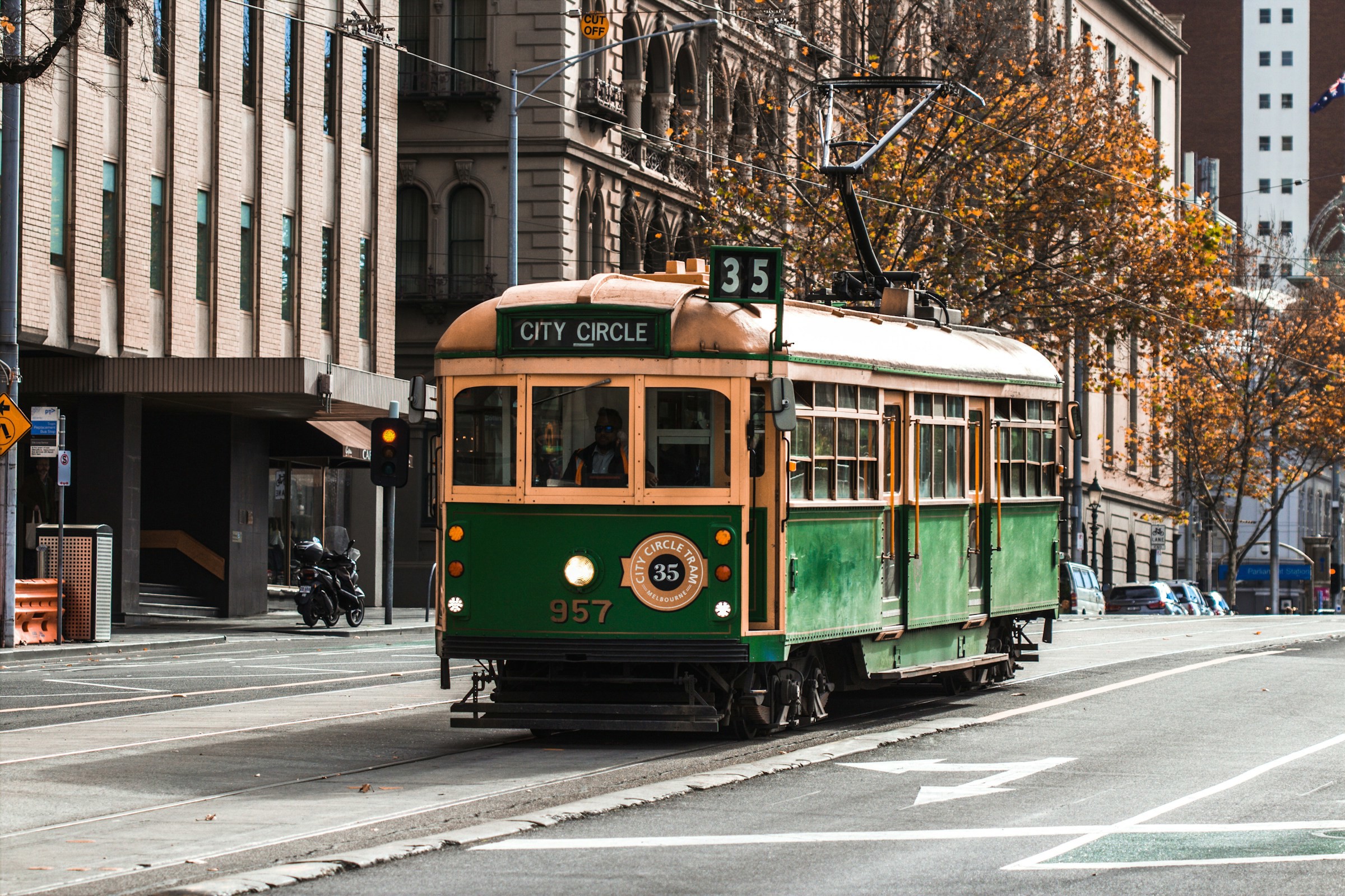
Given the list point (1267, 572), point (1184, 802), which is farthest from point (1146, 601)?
point (1267, 572)

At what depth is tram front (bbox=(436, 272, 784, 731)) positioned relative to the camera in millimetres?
13469

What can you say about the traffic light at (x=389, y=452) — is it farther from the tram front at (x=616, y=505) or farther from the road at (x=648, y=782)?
the tram front at (x=616, y=505)

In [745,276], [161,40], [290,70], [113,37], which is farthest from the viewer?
[290,70]

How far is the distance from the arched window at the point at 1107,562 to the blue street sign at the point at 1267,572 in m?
22.1

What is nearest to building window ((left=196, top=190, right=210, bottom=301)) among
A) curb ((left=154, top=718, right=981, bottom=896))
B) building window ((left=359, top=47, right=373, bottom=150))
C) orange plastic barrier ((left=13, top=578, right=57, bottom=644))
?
building window ((left=359, top=47, right=373, bottom=150))

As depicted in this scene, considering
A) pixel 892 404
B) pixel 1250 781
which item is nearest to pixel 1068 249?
pixel 892 404

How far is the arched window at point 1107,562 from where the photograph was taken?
233ft

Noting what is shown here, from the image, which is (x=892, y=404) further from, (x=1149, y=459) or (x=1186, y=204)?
(x=1149, y=459)

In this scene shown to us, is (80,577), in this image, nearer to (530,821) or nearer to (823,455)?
(823,455)

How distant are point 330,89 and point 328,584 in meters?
10.9

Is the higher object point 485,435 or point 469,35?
point 469,35

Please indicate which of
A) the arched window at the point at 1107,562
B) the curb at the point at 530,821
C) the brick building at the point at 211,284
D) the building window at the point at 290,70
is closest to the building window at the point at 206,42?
the brick building at the point at 211,284

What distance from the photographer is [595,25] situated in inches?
1646

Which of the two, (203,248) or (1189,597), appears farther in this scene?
(1189,597)
